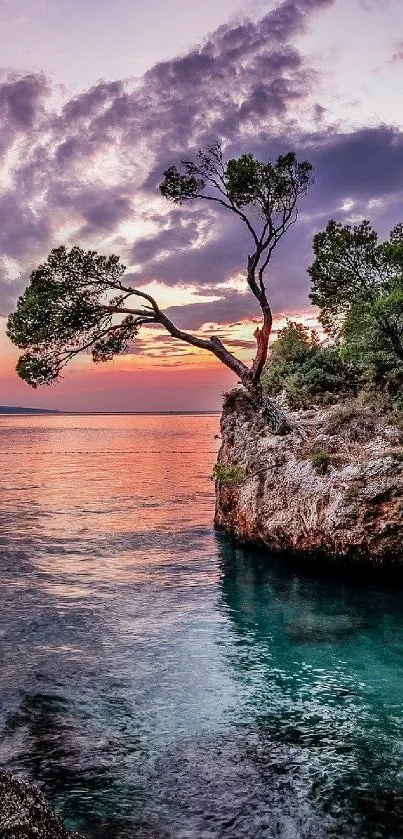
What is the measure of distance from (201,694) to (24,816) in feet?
27.4

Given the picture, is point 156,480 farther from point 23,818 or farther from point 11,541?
point 23,818

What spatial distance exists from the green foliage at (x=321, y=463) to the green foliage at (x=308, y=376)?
802cm

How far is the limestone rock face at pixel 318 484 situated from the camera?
20.2 meters

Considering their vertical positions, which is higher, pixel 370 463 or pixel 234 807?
pixel 370 463

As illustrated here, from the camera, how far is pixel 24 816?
4.69 metres

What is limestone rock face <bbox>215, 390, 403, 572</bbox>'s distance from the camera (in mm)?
20219

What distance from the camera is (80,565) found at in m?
24.0

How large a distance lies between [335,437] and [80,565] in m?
11.8

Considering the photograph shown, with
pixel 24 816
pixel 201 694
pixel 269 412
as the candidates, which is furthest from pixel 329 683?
pixel 269 412

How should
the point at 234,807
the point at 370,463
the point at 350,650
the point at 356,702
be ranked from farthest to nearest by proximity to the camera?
the point at 370,463 < the point at 350,650 < the point at 356,702 < the point at 234,807

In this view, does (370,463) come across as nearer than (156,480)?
Yes

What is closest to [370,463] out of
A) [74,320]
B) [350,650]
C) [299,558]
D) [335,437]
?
[335,437]

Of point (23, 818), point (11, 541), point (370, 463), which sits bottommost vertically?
point (11, 541)

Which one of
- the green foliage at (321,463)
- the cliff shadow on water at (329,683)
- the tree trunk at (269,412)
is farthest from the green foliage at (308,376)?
the cliff shadow on water at (329,683)
